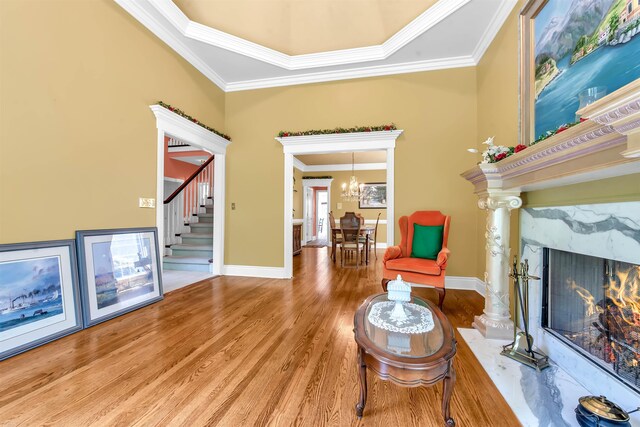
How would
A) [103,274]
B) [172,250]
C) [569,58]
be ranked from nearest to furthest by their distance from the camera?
[569,58], [103,274], [172,250]

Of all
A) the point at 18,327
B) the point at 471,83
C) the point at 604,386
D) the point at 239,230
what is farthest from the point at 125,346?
the point at 471,83

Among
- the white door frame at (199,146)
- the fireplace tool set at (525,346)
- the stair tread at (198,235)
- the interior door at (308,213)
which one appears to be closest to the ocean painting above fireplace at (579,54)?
the fireplace tool set at (525,346)

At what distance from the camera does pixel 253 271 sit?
4.52 m

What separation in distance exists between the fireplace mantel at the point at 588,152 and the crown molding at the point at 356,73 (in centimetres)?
251

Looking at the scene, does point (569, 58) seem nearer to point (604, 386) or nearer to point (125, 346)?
point (604, 386)

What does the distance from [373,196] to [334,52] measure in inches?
207

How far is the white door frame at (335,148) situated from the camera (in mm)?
4027

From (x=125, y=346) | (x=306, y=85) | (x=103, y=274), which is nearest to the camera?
(x=125, y=346)

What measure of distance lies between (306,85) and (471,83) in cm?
254

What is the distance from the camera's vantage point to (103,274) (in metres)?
2.57

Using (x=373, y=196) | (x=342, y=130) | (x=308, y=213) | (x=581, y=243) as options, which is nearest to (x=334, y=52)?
(x=342, y=130)

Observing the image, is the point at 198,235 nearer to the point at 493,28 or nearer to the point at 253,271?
the point at 253,271

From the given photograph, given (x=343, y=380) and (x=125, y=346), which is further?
(x=125, y=346)

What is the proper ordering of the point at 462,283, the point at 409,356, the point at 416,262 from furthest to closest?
1. the point at 462,283
2. the point at 416,262
3. the point at 409,356
